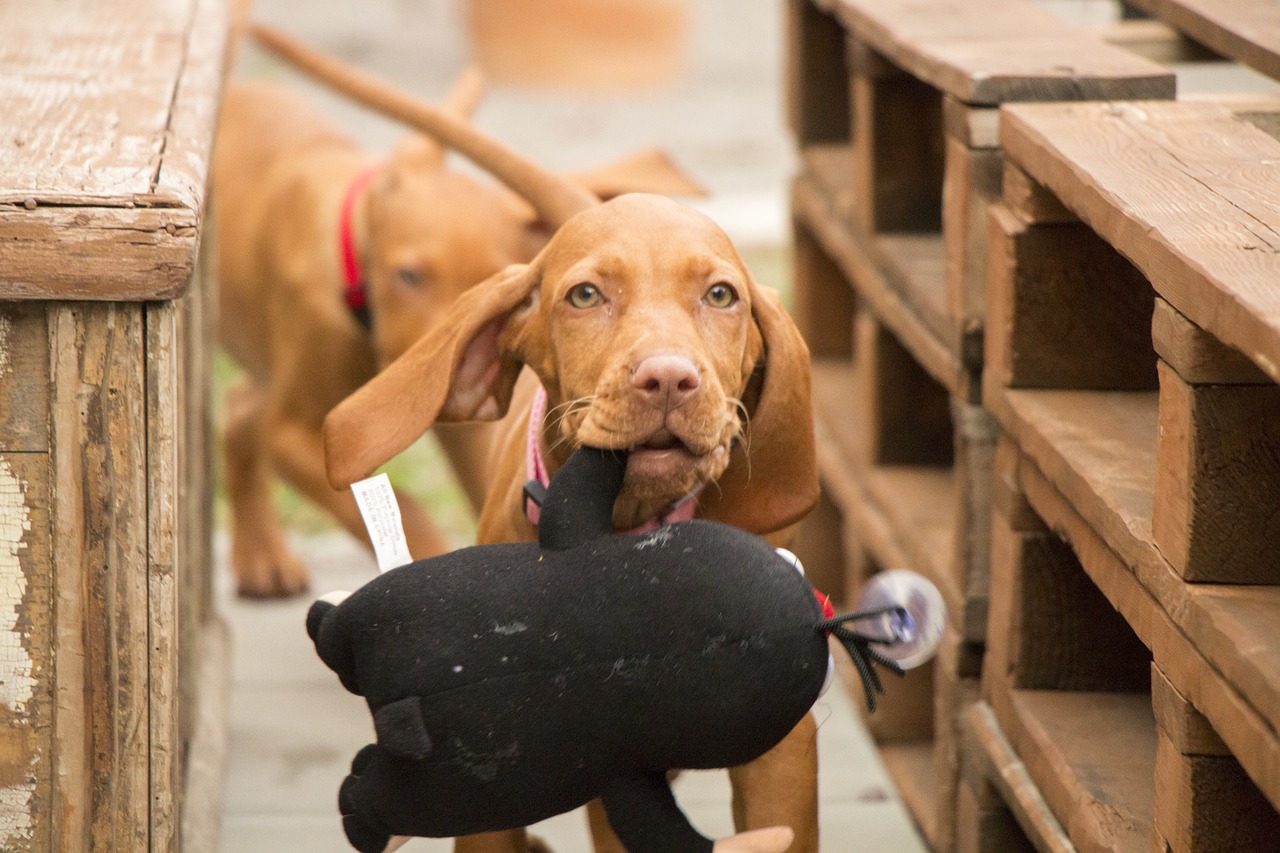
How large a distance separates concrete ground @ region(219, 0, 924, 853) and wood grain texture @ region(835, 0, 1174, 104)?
1.16 meters

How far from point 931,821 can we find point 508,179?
1.32 meters

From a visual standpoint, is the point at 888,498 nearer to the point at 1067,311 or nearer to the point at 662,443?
the point at 1067,311

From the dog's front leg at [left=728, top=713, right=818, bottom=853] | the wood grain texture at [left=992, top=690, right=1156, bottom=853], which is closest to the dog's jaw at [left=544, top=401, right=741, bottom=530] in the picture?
the dog's front leg at [left=728, top=713, right=818, bottom=853]

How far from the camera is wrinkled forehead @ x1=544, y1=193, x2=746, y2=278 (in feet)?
6.87

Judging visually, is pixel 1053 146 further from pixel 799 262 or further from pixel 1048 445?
pixel 799 262

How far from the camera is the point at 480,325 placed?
7.26ft

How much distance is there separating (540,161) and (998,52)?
19.1 feet

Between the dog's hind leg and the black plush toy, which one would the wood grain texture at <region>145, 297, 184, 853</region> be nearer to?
the black plush toy

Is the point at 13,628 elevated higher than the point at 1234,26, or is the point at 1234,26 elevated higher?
the point at 1234,26

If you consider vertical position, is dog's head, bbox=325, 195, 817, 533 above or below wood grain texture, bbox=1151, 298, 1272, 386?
below

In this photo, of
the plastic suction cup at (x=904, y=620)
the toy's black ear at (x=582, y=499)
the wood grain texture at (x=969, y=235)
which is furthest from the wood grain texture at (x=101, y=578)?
the wood grain texture at (x=969, y=235)

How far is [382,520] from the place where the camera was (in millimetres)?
1994

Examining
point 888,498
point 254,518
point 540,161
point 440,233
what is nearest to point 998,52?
point 888,498

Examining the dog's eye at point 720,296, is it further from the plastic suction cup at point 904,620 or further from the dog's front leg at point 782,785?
the dog's front leg at point 782,785
